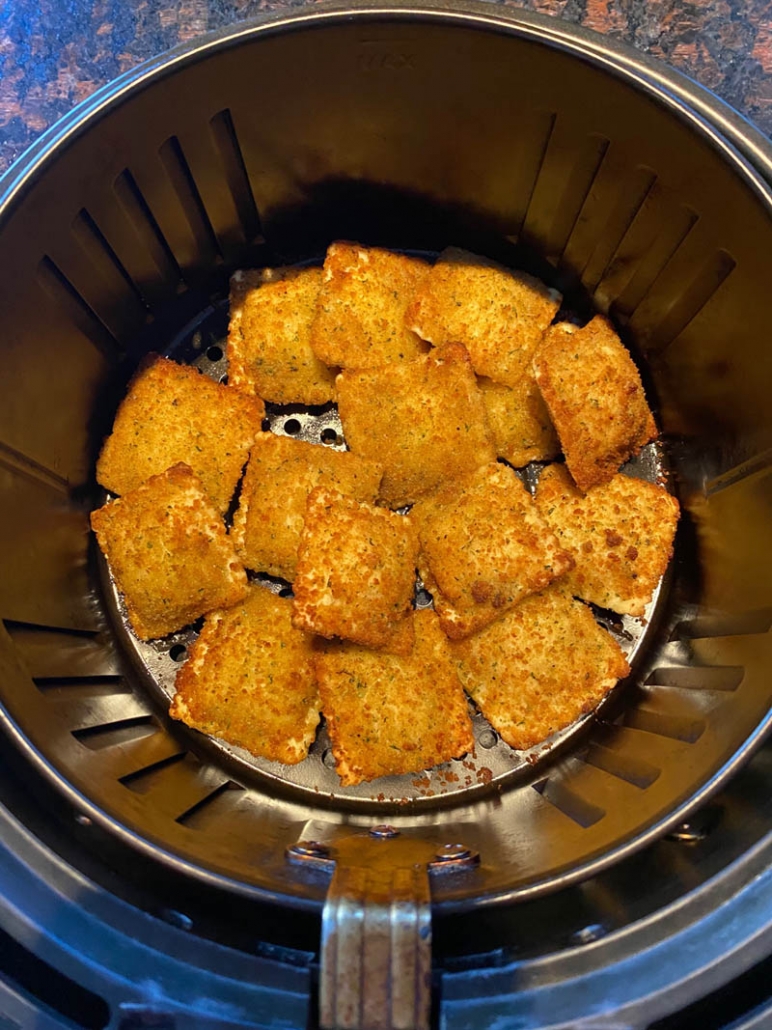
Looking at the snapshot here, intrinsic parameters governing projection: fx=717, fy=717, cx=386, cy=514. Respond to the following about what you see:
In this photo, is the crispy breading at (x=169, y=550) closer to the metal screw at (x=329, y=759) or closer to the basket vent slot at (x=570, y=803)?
the metal screw at (x=329, y=759)

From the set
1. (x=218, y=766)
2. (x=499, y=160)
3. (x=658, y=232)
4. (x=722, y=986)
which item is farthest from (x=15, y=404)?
(x=722, y=986)

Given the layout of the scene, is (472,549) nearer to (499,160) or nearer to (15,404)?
(499,160)

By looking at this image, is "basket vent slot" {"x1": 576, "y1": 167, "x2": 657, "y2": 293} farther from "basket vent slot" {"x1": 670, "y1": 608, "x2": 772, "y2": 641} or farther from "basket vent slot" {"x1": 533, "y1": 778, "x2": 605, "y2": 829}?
"basket vent slot" {"x1": 533, "y1": 778, "x2": 605, "y2": 829}

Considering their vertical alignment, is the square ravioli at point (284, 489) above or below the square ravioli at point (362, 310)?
below

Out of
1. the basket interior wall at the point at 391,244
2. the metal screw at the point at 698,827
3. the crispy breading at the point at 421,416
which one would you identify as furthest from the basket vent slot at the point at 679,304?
the metal screw at the point at 698,827

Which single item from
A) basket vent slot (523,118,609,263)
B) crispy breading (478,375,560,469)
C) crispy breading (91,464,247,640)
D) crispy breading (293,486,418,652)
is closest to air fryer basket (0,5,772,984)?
basket vent slot (523,118,609,263)

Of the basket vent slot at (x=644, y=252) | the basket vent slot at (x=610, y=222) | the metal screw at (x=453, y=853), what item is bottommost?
the metal screw at (x=453, y=853)

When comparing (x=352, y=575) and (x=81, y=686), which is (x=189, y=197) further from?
(x=81, y=686)

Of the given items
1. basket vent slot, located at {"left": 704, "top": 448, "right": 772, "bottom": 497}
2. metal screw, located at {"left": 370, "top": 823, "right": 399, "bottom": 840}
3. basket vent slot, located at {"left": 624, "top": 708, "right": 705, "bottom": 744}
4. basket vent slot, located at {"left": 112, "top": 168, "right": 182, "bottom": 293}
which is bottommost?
metal screw, located at {"left": 370, "top": 823, "right": 399, "bottom": 840}
